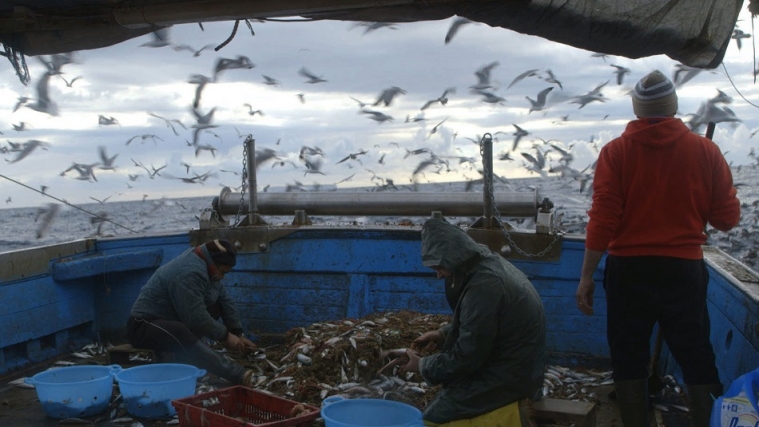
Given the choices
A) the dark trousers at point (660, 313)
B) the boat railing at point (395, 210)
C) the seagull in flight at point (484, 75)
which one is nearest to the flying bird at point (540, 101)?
the seagull in flight at point (484, 75)

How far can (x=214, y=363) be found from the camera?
5.83 m

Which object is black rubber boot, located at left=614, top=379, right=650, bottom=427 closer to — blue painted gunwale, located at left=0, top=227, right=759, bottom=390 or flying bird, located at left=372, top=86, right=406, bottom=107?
blue painted gunwale, located at left=0, top=227, right=759, bottom=390

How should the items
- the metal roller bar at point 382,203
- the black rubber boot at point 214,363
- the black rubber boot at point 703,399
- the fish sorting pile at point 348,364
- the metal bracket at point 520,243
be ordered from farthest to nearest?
1. the metal roller bar at point 382,203
2. the metal bracket at point 520,243
3. the black rubber boot at point 214,363
4. the fish sorting pile at point 348,364
5. the black rubber boot at point 703,399

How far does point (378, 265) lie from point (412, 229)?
0.51 metres

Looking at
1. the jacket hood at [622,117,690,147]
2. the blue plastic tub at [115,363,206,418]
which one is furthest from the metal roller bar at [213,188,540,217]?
the jacket hood at [622,117,690,147]

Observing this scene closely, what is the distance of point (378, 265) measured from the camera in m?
7.08

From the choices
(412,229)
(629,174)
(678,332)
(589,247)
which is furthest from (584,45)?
(412,229)

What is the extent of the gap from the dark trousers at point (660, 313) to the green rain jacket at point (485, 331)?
0.50 metres

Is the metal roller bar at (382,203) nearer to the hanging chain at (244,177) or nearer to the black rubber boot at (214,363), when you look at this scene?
the hanging chain at (244,177)

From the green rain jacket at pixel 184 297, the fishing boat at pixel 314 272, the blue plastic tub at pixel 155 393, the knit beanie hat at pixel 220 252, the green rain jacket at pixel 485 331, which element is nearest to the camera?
the green rain jacket at pixel 485 331

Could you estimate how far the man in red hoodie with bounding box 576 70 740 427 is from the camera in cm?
375

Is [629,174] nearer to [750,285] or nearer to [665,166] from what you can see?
[665,166]

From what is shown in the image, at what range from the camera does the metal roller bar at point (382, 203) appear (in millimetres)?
7125

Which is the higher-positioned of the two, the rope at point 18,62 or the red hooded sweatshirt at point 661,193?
the rope at point 18,62
